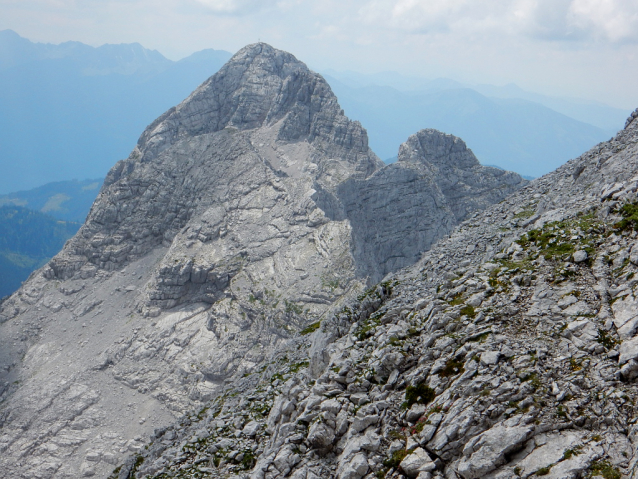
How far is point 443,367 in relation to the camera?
20.2m

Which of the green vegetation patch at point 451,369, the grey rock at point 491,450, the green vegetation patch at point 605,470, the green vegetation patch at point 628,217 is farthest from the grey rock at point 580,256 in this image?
the green vegetation patch at point 605,470

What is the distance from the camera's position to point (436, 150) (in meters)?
136

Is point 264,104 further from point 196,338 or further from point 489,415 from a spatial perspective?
point 489,415

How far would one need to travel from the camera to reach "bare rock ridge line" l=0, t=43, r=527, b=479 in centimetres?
9362

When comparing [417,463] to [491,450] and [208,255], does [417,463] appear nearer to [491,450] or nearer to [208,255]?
[491,450]

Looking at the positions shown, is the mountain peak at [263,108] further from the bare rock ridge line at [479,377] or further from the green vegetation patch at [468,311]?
the green vegetation patch at [468,311]

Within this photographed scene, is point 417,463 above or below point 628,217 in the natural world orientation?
below

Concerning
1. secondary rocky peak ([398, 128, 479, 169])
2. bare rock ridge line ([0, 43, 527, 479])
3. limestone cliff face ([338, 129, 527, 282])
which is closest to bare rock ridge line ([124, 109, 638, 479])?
bare rock ridge line ([0, 43, 527, 479])

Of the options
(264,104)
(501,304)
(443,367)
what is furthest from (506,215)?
(264,104)

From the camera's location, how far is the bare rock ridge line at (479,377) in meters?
15.6

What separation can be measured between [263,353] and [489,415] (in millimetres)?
84146

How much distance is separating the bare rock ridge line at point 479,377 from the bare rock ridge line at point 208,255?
156ft

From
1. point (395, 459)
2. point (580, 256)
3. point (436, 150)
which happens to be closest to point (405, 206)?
point (436, 150)

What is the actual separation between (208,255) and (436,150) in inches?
2942
